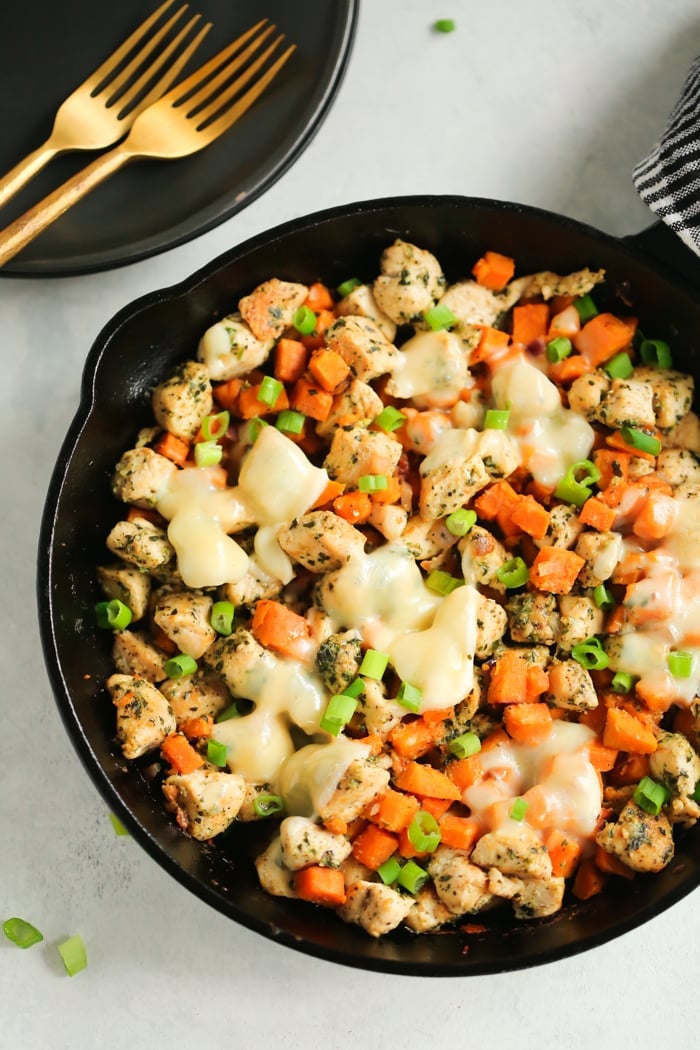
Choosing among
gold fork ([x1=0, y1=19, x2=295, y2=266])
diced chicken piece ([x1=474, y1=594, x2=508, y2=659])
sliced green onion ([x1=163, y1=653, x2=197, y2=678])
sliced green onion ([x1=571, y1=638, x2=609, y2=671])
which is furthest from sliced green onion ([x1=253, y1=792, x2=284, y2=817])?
gold fork ([x1=0, y1=19, x2=295, y2=266])

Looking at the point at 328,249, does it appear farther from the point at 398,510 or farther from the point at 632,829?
the point at 632,829

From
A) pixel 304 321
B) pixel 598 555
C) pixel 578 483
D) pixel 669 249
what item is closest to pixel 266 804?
pixel 598 555

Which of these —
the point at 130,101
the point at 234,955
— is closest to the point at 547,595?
the point at 234,955

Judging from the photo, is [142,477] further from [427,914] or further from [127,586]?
[427,914]

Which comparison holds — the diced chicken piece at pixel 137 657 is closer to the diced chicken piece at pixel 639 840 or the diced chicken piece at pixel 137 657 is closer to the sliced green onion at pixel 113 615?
the sliced green onion at pixel 113 615

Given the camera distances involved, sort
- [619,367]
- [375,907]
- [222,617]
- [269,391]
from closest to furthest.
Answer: [375,907] < [222,617] < [269,391] < [619,367]

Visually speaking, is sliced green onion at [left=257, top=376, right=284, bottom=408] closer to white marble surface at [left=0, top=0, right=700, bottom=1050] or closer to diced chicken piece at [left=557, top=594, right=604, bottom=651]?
white marble surface at [left=0, top=0, right=700, bottom=1050]
